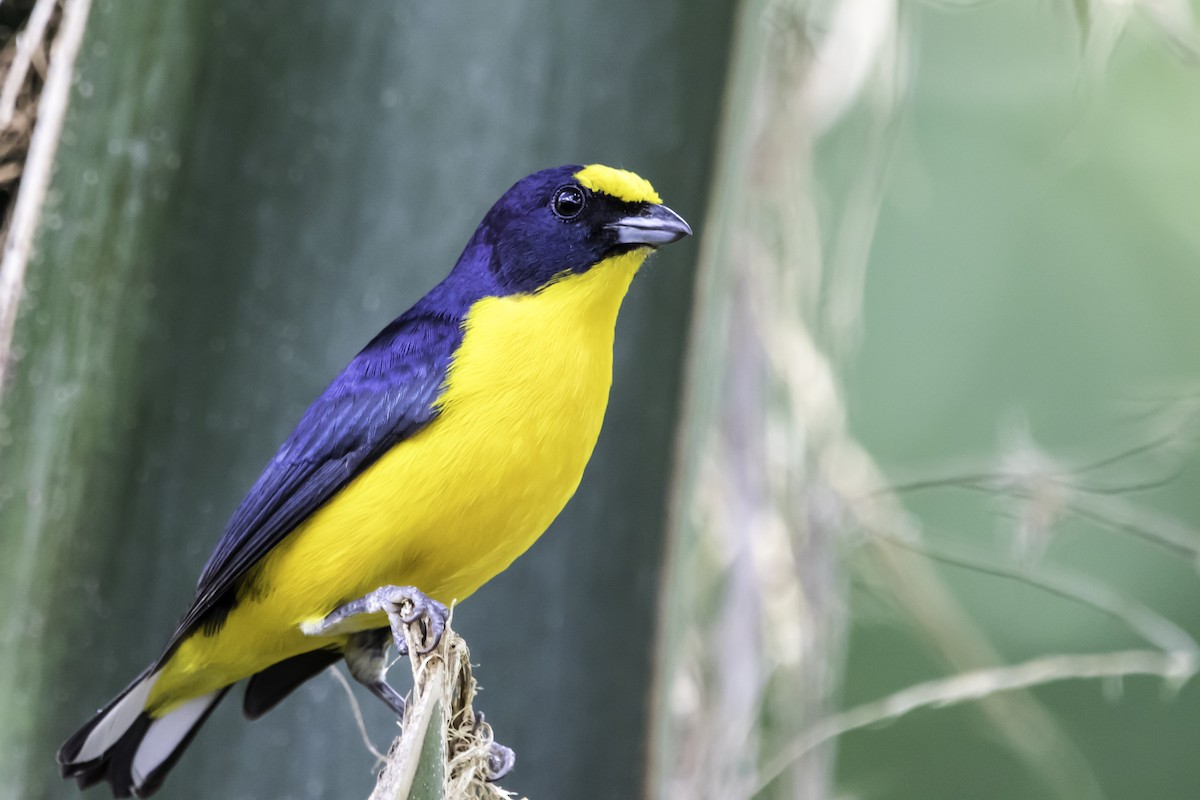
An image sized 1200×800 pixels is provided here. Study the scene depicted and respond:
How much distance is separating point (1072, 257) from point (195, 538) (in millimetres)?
4852

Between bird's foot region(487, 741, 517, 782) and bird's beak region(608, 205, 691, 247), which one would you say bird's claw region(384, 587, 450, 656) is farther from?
bird's beak region(608, 205, 691, 247)

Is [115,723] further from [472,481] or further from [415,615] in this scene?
[472,481]

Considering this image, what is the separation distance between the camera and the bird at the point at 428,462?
2186mm

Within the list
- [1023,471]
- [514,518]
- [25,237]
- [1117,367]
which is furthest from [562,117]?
[1117,367]

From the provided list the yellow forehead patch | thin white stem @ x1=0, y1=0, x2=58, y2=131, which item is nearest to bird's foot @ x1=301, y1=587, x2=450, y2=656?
the yellow forehead patch

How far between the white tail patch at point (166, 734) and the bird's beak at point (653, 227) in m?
1.13

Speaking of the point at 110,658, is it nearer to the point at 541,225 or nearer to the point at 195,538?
the point at 195,538

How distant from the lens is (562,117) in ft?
7.39

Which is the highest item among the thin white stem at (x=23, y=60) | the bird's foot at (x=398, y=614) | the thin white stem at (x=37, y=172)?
the thin white stem at (x=23, y=60)

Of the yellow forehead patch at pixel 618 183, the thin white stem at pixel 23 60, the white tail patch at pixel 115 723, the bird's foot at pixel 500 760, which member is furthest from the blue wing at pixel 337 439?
the thin white stem at pixel 23 60

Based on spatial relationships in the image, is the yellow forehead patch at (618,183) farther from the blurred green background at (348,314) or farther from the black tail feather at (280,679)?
the black tail feather at (280,679)

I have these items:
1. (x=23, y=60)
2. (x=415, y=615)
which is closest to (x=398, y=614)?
(x=415, y=615)

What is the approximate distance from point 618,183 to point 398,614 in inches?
30.7

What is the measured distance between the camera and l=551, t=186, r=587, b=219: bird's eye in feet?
7.52
